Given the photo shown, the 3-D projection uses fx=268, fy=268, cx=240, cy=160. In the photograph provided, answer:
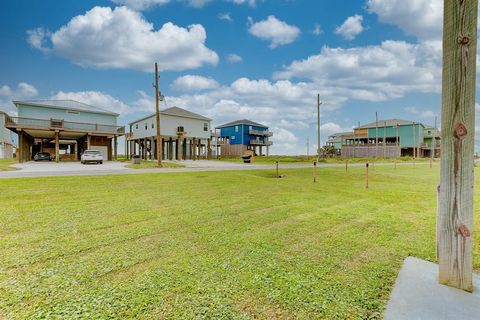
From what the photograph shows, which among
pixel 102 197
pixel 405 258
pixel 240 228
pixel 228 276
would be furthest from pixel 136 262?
pixel 102 197

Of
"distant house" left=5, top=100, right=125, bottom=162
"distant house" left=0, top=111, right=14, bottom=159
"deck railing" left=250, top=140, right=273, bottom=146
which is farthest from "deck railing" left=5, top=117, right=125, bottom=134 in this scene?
"deck railing" left=250, top=140, right=273, bottom=146

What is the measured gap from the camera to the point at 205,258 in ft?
9.65

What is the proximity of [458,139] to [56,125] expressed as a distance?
103 feet

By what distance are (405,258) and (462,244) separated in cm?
79

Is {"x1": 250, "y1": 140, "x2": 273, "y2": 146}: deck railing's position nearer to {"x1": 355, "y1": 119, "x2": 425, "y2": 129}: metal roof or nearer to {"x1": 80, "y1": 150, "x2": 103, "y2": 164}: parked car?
{"x1": 355, "y1": 119, "x2": 425, "y2": 129}: metal roof

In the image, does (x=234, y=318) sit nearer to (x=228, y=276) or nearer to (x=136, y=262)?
(x=228, y=276)

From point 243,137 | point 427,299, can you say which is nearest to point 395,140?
point 243,137

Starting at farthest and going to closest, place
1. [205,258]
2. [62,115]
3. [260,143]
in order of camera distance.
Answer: [260,143] < [62,115] < [205,258]

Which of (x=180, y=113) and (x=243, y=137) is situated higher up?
(x=180, y=113)

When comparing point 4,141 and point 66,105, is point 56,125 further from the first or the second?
point 4,141

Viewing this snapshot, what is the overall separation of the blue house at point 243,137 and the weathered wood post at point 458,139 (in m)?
48.1

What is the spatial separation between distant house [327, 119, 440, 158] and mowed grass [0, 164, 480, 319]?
4543 cm

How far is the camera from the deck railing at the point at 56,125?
966 inches

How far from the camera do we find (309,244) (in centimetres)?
342
